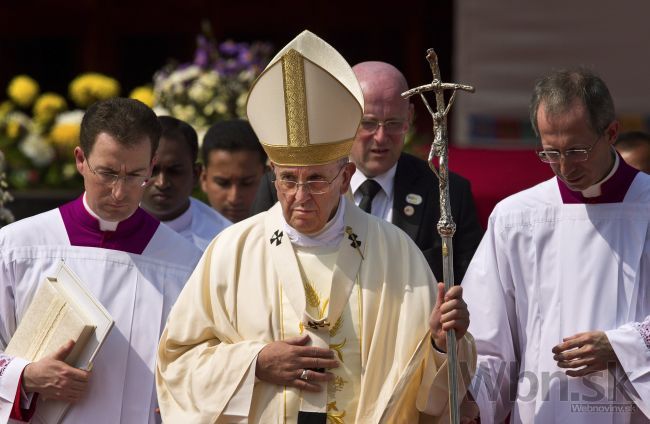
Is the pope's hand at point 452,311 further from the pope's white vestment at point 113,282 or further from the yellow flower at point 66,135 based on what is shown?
the yellow flower at point 66,135

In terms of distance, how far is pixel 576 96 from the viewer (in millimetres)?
4938

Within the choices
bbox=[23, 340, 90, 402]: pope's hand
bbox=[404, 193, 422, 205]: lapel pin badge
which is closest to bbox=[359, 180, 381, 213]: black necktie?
bbox=[404, 193, 422, 205]: lapel pin badge

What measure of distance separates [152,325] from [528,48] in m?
5.27

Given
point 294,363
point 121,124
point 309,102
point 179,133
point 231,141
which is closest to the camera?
point 294,363

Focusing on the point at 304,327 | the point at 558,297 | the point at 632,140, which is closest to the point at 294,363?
the point at 304,327

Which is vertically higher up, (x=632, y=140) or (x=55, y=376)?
(x=632, y=140)

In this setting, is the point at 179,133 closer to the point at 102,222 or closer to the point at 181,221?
the point at 181,221

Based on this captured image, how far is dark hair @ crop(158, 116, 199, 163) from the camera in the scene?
634 centimetres

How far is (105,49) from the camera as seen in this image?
1121cm

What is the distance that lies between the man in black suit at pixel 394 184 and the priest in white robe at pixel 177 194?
49 centimetres

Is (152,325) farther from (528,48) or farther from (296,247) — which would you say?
(528,48)

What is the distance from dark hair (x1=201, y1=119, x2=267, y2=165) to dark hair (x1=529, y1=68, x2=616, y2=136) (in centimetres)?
202

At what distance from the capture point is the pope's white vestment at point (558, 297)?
4977 millimetres

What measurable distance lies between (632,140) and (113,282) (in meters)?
2.72
